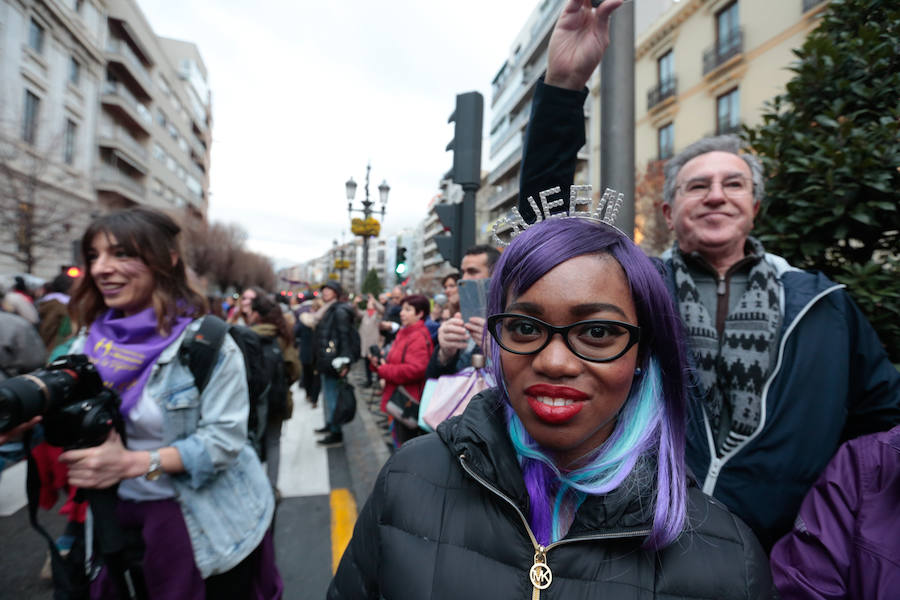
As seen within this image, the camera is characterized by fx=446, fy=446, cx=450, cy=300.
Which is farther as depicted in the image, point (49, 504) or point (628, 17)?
point (628, 17)

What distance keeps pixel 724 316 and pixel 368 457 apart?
431 cm

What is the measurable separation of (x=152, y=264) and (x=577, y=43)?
1.76 m

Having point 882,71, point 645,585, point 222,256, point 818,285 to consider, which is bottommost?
point 645,585

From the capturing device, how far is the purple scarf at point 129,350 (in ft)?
5.41

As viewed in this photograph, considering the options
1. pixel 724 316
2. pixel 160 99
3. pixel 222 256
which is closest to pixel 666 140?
pixel 724 316

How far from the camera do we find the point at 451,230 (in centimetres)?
429

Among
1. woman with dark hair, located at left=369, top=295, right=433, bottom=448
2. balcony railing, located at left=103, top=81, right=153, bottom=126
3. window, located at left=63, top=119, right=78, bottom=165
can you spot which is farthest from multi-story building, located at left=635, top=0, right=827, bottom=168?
balcony railing, located at left=103, top=81, right=153, bottom=126

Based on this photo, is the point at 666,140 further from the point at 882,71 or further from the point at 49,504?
the point at 49,504

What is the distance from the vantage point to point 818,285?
1.45 m

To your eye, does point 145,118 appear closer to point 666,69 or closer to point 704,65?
point 666,69

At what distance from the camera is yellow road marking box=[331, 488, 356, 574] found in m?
3.33

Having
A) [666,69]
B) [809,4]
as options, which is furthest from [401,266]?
[666,69]

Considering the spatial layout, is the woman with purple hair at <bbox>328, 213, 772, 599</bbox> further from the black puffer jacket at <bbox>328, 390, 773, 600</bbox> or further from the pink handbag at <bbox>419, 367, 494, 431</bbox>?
the pink handbag at <bbox>419, 367, 494, 431</bbox>

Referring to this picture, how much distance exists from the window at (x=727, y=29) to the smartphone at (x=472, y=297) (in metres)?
19.3
